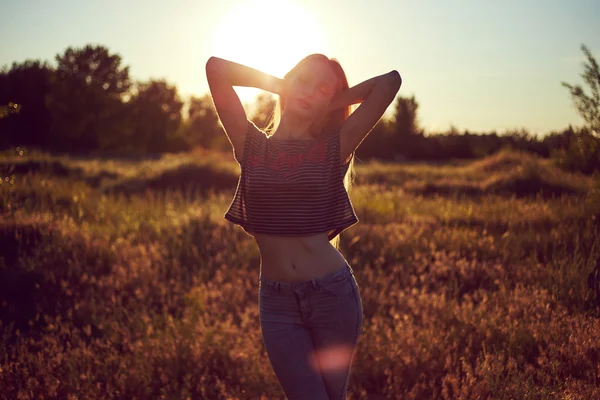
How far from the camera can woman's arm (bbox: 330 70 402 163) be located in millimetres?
2543

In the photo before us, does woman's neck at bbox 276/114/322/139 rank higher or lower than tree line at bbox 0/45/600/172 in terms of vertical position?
lower

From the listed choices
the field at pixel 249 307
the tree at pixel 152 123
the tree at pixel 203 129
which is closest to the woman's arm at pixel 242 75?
the field at pixel 249 307

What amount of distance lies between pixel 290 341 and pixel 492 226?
8.14 metres

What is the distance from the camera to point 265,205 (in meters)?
2.44

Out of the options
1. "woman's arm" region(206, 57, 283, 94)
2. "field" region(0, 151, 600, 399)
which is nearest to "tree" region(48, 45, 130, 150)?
"field" region(0, 151, 600, 399)

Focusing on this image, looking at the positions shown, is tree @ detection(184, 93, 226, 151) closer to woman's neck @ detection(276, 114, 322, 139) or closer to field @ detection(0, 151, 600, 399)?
field @ detection(0, 151, 600, 399)

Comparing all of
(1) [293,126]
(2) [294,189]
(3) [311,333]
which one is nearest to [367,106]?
(1) [293,126]

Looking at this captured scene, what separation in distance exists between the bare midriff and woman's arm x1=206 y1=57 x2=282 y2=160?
592mm

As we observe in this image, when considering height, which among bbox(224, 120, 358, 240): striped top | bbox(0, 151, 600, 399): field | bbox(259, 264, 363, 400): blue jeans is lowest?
bbox(0, 151, 600, 399): field

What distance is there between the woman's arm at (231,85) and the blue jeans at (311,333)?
2.75 feet

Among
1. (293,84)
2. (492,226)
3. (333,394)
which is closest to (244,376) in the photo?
(333,394)

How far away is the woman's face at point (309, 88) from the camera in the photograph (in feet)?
8.95

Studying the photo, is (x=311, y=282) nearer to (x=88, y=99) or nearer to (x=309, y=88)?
(x=309, y=88)

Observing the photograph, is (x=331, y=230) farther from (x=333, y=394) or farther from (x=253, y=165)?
(x=333, y=394)
